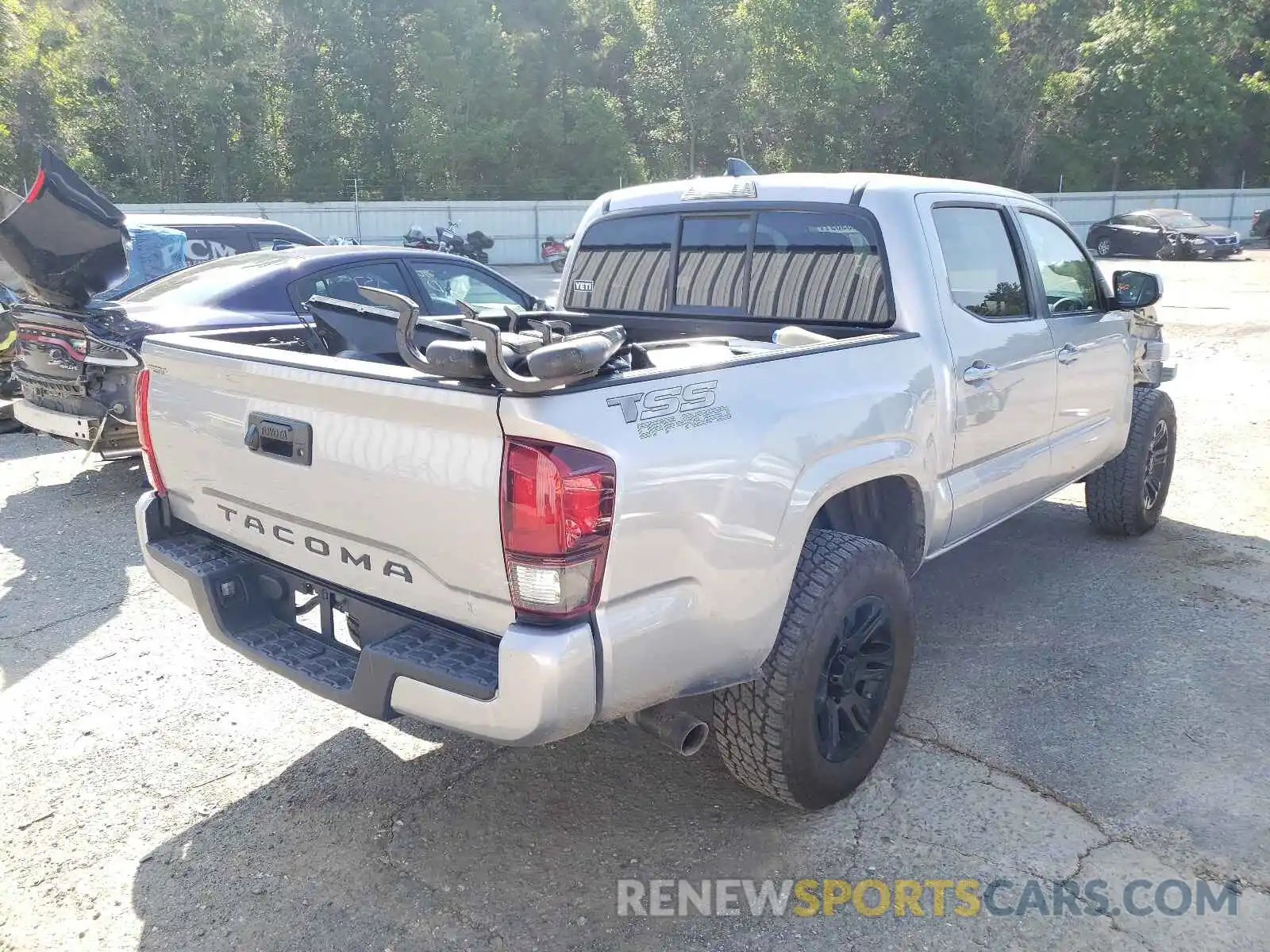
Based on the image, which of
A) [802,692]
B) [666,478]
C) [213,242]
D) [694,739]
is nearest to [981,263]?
[802,692]

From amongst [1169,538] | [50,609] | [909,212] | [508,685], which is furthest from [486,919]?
[1169,538]

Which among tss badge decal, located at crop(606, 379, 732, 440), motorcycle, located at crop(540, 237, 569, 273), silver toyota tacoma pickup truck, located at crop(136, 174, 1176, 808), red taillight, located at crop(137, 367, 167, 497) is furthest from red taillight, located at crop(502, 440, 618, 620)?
motorcycle, located at crop(540, 237, 569, 273)

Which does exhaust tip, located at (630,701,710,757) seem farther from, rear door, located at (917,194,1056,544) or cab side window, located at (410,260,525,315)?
cab side window, located at (410,260,525,315)

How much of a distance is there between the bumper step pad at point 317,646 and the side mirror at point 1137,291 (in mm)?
3866

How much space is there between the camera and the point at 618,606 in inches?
93.7

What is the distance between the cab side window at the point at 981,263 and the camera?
3.85m

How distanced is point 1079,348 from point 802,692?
8.71 ft

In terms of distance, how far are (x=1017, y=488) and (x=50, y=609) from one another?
4.56 metres

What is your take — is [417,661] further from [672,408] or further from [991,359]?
[991,359]

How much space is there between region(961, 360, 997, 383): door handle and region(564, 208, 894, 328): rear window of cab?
1.23ft

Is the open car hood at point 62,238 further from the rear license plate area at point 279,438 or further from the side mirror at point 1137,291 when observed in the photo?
the side mirror at point 1137,291

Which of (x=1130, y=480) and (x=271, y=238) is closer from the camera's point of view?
(x=1130, y=480)

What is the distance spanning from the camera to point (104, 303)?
6.44 metres

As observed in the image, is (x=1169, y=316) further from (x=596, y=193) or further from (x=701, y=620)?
(x=596, y=193)
